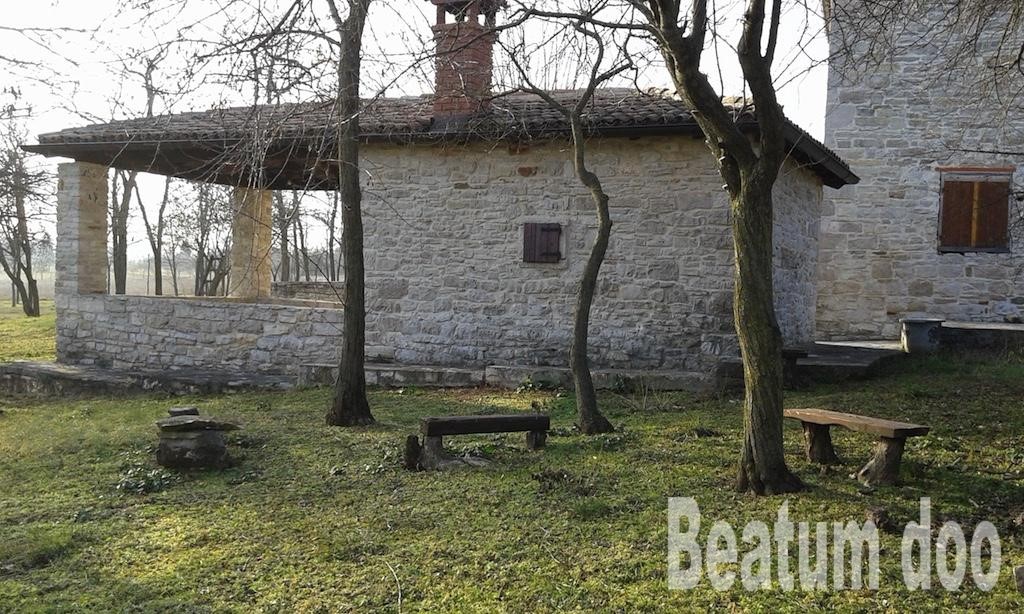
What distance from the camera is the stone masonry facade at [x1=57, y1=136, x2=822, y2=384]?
29.5ft

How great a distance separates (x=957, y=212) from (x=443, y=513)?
37.3ft

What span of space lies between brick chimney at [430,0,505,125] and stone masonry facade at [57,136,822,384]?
0.53 metres

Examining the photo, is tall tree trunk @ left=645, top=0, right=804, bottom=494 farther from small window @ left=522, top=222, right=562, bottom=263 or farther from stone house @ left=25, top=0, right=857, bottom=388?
small window @ left=522, top=222, right=562, bottom=263

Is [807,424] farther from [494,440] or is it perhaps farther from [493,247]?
[493,247]

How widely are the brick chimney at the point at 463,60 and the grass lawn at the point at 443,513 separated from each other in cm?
311

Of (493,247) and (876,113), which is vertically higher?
(876,113)

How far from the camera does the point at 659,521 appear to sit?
435 cm

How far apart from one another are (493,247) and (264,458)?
423cm

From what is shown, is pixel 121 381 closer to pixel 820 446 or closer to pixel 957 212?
pixel 820 446

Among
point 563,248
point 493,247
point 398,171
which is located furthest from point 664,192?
point 398,171

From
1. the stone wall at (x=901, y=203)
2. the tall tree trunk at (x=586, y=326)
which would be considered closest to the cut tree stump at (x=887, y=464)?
the tall tree trunk at (x=586, y=326)

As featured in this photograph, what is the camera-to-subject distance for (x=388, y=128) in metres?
9.57

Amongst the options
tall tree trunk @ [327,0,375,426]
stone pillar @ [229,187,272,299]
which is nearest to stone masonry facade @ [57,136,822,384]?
tall tree trunk @ [327,0,375,426]

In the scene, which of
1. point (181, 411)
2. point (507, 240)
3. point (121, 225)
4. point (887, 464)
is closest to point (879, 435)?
point (887, 464)
